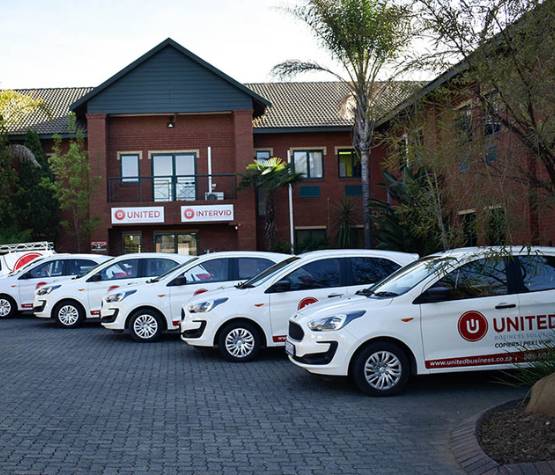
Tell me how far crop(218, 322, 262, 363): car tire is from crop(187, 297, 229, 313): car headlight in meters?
0.37

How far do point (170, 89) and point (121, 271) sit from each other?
12898mm

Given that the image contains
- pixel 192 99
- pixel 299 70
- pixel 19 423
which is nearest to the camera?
pixel 19 423

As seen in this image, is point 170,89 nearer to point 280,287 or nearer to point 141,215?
point 141,215

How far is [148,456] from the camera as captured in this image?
22.1ft

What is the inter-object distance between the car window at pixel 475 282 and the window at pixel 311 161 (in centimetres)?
2209

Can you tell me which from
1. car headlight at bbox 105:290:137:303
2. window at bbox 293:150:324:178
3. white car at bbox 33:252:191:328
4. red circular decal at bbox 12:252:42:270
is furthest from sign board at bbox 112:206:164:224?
car headlight at bbox 105:290:137:303

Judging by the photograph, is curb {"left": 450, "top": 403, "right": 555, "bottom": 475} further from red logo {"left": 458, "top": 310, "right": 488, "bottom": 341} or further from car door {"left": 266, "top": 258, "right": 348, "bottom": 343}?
car door {"left": 266, "top": 258, "right": 348, "bottom": 343}

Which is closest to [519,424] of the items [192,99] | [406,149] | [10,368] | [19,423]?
[406,149]

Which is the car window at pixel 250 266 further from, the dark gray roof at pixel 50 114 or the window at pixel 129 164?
the dark gray roof at pixel 50 114

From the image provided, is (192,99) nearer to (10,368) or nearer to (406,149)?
(10,368)

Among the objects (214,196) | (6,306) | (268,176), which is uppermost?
(268,176)

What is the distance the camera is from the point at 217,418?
8.16 m

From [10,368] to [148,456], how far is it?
5.74 m

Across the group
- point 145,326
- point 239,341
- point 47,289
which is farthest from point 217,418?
point 47,289
